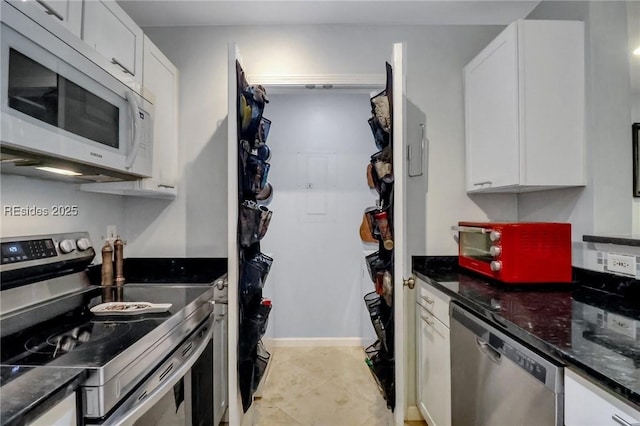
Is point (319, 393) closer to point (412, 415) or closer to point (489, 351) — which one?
point (412, 415)

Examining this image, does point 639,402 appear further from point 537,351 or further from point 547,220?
point 547,220

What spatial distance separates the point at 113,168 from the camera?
137 cm

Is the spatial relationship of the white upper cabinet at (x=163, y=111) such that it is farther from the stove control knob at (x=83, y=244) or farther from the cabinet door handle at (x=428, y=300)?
the cabinet door handle at (x=428, y=300)

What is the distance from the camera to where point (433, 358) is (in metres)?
1.75

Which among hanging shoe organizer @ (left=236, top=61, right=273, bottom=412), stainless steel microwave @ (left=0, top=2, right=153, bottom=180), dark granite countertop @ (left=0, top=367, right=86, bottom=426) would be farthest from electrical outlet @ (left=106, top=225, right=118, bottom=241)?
dark granite countertop @ (left=0, top=367, right=86, bottom=426)

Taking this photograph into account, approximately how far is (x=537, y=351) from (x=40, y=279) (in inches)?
73.7

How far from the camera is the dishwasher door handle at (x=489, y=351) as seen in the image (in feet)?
3.76

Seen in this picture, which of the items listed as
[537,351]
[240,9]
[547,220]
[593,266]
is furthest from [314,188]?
[537,351]

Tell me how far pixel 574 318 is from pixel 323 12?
198 cm

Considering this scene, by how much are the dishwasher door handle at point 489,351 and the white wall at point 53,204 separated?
1899mm

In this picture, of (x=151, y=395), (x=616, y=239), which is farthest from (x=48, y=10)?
(x=616, y=239)

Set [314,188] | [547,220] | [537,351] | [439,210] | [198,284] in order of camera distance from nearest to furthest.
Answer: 1. [537,351]
2. [198,284]
3. [547,220]
4. [439,210]
5. [314,188]

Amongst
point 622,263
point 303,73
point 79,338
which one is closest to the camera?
point 79,338

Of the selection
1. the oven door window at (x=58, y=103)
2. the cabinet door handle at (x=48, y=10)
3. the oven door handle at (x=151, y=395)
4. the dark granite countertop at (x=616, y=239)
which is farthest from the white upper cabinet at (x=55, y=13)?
the dark granite countertop at (x=616, y=239)
